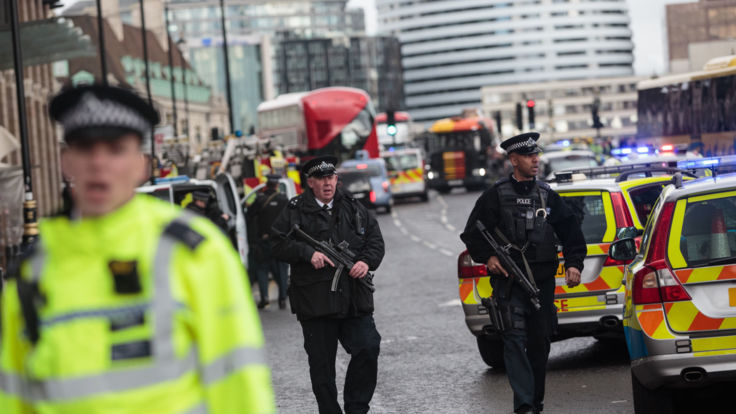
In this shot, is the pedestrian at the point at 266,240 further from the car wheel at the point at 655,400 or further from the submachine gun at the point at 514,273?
the car wheel at the point at 655,400

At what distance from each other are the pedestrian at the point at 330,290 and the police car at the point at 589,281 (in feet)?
8.68

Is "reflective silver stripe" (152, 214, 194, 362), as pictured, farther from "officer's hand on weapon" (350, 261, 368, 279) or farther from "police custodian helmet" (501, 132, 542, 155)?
"police custodian helmet" (501, 132, 542, 155)

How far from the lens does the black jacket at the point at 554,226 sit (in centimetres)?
845

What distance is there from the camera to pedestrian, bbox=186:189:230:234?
56.5 feet

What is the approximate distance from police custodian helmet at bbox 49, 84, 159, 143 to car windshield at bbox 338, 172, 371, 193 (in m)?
39.0

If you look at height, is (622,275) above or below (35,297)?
below

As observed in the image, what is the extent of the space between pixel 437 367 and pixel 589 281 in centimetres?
175

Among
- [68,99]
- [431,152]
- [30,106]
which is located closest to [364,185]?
[30,106]

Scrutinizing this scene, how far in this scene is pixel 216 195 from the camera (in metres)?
18.6

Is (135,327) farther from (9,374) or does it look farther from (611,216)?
(611,216)

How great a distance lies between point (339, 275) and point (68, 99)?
5.00m

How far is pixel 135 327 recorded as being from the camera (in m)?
3.03

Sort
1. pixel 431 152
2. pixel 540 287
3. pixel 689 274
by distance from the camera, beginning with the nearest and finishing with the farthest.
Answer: pixel 689 274 < pixel 540 287 < pixel 431 152

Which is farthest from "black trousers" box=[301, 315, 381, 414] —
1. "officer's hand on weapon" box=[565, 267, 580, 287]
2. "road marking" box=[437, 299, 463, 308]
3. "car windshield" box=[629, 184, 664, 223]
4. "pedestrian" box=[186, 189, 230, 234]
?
"pedestrian" box=[186, 189, 230, 234]
